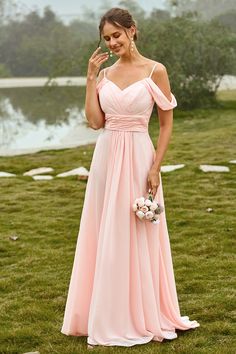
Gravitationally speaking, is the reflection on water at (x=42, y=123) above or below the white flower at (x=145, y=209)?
below

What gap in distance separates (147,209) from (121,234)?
0.17 m

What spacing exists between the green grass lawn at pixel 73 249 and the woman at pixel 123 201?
13cm

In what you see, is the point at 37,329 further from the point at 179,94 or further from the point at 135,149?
the point at 179,94

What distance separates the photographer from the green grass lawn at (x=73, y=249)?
3359 mm

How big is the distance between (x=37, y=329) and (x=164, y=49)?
42.5 ft

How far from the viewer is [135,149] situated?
3160 mm

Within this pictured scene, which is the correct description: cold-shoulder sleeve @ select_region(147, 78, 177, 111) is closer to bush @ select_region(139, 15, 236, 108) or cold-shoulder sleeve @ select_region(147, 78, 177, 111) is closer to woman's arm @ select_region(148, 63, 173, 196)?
woman's arm @ select_region(148, 63, 173, 196)

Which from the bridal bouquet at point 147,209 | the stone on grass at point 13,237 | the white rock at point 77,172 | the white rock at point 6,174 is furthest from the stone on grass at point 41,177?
the bridal bouquet at point 147,209

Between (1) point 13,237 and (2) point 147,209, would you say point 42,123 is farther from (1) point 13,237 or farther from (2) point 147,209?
(2) point 147,209

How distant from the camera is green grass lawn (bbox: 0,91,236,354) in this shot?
336 cm

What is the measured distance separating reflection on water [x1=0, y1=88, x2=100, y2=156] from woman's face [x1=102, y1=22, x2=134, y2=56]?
754cm

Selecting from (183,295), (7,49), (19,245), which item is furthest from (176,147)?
(7,49)

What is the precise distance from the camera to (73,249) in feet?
16.6

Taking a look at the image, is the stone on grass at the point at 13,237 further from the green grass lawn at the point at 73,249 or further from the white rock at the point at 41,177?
the white rock at the point at 41,177
